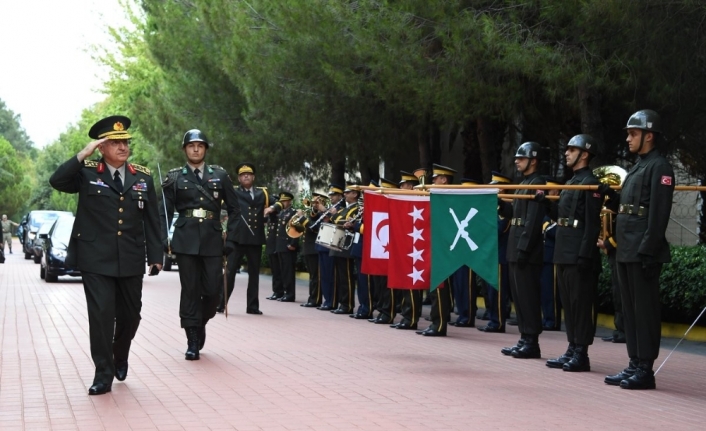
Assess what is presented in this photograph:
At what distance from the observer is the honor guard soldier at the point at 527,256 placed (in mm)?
11453

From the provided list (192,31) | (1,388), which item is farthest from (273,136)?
(1,388)

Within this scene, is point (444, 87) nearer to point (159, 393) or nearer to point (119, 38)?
point (159, 393)

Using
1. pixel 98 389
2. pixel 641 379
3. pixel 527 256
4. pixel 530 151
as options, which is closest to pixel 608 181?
pixel 530 151

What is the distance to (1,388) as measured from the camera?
357 inches

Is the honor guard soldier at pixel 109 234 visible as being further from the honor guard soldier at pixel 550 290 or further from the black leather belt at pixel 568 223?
the honor guard soldier at pixel 550 290

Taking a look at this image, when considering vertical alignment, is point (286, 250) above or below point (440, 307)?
above

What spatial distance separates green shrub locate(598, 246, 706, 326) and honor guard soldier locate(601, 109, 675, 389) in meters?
3.71

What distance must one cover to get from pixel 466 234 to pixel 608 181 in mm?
2050

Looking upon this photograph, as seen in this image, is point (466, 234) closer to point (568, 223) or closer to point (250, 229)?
point (568, 223)

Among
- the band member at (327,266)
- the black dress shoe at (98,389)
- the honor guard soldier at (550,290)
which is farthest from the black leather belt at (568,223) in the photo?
the band member at (327,266)

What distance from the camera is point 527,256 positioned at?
37.9 ft

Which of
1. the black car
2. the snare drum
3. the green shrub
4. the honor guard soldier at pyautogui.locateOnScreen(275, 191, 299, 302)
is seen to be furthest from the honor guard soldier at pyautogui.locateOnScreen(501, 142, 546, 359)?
the black car

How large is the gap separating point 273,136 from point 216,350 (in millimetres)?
13088

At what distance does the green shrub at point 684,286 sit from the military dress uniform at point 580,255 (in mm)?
2915
